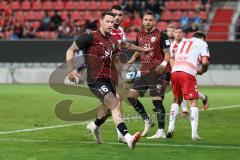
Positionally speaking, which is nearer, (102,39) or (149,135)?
(102,39)

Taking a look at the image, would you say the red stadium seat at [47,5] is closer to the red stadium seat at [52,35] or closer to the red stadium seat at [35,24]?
the red stadium seat at [35,24]

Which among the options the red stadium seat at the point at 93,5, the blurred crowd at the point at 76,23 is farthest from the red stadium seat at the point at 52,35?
the red stadium seat at the point at 93,5

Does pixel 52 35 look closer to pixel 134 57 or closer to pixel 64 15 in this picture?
pixel 64 15

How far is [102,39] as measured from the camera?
11898 millimetres

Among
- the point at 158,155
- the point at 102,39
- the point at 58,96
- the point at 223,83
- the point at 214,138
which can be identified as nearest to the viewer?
the point at 158,155

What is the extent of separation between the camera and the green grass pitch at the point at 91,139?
10.8m

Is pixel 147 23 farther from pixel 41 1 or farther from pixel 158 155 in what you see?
pixel 41 1

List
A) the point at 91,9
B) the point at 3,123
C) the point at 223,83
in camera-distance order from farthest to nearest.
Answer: the point at 91,9, the point at 223,83, the point at 3,123

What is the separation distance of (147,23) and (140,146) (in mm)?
2750

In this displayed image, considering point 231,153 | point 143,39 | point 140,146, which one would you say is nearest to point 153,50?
point 143,39

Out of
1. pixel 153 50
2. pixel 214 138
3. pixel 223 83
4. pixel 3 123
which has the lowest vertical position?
pixel 223 83

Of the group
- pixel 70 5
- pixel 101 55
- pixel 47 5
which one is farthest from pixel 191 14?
pixel 101 55

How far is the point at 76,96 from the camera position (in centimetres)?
Result: 2086

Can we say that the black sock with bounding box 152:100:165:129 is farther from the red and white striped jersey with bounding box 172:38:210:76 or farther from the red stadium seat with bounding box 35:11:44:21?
the red stadium seat with bounding box 35:11:44:21
